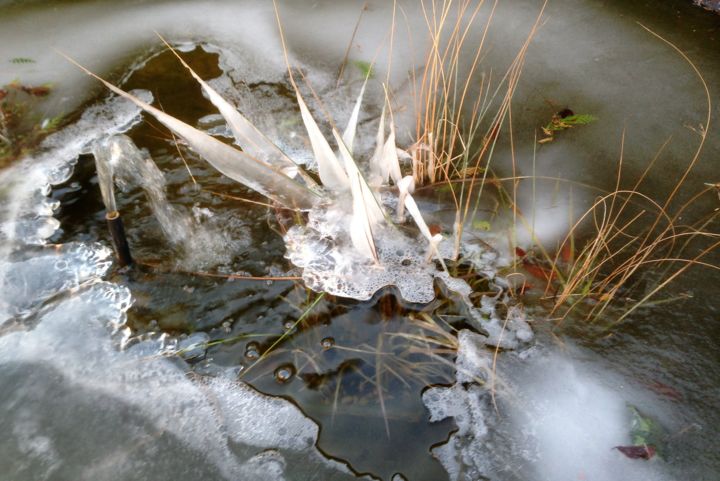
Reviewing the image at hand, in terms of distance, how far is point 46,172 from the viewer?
102 inches

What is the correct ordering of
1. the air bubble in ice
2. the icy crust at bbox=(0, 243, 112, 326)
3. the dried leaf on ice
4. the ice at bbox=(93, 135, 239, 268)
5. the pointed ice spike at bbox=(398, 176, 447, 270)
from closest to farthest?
the dried leaf on ice
the air bubble in ice
the pointed ice spike at bbox=(398, 176, 447, 270)
the icy crust at bbox=(0, 243, 112, 326)
the ice at bbox=(93, 135, 239, 268)

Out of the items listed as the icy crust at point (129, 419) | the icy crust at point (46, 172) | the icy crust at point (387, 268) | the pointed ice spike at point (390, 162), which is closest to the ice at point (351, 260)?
the icy crust at point (387, 268)

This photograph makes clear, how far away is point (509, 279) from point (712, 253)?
2.62 feet

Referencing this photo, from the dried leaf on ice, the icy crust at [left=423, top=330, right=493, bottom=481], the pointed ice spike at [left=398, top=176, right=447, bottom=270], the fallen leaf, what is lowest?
the icy crust at [left=423, top=330, right=493, bottom=481]

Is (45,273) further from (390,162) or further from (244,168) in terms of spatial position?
(390,162)

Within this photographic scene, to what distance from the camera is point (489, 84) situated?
2727 millimetres

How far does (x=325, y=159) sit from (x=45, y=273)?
4.16ft

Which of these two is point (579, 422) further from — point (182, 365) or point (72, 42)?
point (72, 42)

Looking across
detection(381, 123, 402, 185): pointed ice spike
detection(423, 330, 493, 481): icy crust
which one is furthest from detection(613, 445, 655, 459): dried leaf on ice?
detection(381, 123, 402, 185): pointed ice spike

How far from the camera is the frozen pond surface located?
172 centimetres

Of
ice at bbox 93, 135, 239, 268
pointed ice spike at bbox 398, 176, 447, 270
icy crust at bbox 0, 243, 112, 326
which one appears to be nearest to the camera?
pointed ice spike at bbox 398, 176, 447, 270

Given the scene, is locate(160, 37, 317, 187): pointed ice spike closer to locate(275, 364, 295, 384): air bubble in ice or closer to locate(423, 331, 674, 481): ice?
locate(275, 364, 295, 384): air bubble in ice

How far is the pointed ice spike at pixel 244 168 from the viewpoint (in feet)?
6.50

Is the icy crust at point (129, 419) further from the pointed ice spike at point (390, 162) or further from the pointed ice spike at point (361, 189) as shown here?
the pointed ice spike at point (390, 162)
